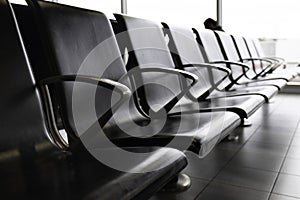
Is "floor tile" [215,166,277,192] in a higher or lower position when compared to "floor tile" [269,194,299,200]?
lower

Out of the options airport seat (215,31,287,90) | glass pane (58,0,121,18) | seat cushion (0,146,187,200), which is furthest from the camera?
glass pane (58,0,121,18)

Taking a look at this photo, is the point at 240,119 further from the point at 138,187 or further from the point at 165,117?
the point at 138,187

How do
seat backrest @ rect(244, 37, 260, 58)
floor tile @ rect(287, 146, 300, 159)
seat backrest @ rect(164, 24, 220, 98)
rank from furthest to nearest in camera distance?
seat backrest @ rect(244, 37, 260, 58) < floor tile @ rect(287, 146, 300, 159) < seat backrest @ rect(164, 24, 220, 98)

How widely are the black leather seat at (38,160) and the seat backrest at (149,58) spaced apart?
0.51 metres

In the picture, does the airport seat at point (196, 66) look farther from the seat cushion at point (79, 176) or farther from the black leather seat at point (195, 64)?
the seat cushion at point (79, 176)

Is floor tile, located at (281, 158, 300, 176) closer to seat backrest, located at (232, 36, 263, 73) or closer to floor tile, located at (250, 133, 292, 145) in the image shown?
floor tile, located at (250, 133, 292, 145)

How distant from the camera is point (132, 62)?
1459 mm

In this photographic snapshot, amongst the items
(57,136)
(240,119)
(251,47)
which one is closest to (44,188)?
→ (57,136)

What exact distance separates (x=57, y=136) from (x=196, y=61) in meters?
1.22

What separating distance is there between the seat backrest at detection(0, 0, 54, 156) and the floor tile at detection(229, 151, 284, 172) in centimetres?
133

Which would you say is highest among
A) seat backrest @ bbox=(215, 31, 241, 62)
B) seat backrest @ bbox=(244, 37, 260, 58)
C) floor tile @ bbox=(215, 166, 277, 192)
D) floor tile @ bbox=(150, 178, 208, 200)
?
seat backrest @ bbox=(215, 31, 241, 62)

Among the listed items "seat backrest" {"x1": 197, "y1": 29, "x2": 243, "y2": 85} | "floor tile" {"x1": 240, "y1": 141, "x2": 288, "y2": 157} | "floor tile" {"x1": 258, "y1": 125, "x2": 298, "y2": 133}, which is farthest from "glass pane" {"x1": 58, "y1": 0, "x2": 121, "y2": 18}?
"floor tile" {"x1": 240, "y1": 141, "x2": 288, "y2": 157}

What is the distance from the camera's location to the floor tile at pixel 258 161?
189 cm

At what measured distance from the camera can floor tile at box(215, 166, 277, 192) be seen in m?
1.63
